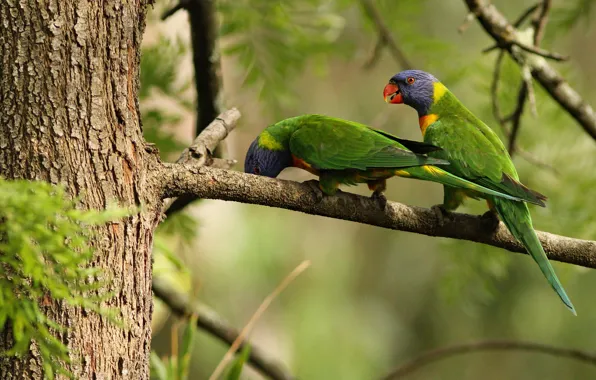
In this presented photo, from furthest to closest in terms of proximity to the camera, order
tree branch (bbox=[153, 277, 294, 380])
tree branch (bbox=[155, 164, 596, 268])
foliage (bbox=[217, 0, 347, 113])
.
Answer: foliage (bbox=[217, 0, 347, 113]) → tree branch (bbox=[153, 277, 294, 380]) → tree branch (bbox=[155, 164, 596, 268])

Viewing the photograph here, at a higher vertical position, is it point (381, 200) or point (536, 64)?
point (536, 64)

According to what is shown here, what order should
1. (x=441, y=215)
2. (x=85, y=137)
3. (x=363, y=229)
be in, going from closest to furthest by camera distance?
(x=85, y=137) → (x=441, y=215) → (x=363, y=229)

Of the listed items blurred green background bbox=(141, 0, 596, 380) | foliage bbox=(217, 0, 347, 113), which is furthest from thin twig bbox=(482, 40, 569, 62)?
foliage bbox=(217, 0, 347, 113)

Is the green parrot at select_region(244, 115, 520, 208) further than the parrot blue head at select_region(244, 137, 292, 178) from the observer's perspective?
No

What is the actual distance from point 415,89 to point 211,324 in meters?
1.21

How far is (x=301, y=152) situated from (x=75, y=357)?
2.80ft

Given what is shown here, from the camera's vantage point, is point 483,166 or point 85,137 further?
point 483,166

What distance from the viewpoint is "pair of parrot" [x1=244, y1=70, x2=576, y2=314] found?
5.44 feet

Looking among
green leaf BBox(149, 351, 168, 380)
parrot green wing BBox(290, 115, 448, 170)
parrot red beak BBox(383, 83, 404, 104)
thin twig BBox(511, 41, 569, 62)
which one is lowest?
green leaf BBox(149, 351, 168, 380)

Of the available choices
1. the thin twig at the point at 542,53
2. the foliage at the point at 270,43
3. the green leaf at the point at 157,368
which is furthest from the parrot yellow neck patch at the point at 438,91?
the green leaf at the point at 157,368

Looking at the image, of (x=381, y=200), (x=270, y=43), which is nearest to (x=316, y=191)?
(x=381, y=200)

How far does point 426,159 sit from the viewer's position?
163 cm

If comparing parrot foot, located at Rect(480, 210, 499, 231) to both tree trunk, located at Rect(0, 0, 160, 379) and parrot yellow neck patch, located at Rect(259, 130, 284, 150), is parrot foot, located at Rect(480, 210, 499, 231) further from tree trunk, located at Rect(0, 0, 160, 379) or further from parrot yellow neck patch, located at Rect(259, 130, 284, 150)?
tree trunk, located at Rect(0, 0, 160, 379)

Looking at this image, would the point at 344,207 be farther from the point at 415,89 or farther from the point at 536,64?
the point at 536,64
